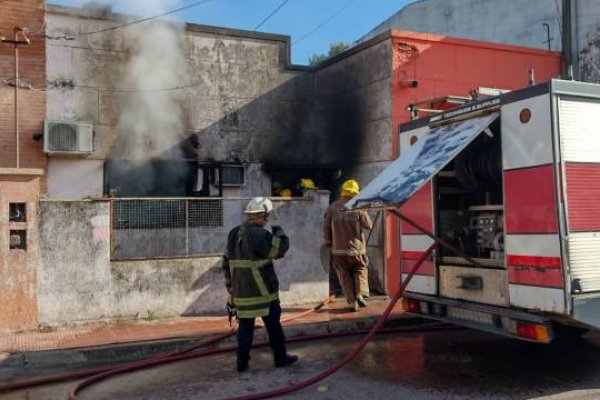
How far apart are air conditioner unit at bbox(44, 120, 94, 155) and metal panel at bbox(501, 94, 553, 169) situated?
6886 mm

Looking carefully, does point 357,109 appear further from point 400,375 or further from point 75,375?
point 75,375

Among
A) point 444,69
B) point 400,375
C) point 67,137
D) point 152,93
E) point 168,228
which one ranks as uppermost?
point 444,69

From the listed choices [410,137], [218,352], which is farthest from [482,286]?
[218,352]

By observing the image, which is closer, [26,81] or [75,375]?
[75,375]

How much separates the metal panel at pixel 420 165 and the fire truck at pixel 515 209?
0.6 inches

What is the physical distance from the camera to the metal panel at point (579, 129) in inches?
199

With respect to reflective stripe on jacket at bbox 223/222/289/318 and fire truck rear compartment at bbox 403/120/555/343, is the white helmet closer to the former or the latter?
reflective stripe on jacket at bbox 223/222/289/318

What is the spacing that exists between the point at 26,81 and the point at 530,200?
795cm

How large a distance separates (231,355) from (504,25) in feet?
58.4

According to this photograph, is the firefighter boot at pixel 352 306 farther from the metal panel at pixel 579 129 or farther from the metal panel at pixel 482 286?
the metal panel at pixel 579 129

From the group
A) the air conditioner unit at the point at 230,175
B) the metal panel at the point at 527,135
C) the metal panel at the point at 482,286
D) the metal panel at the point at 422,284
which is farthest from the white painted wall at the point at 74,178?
the metal panel at the point at 527,135

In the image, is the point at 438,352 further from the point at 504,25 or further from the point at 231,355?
the point at 504,25

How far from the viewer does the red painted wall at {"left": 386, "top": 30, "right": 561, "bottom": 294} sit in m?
10.1

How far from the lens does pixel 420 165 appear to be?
18.9ft
